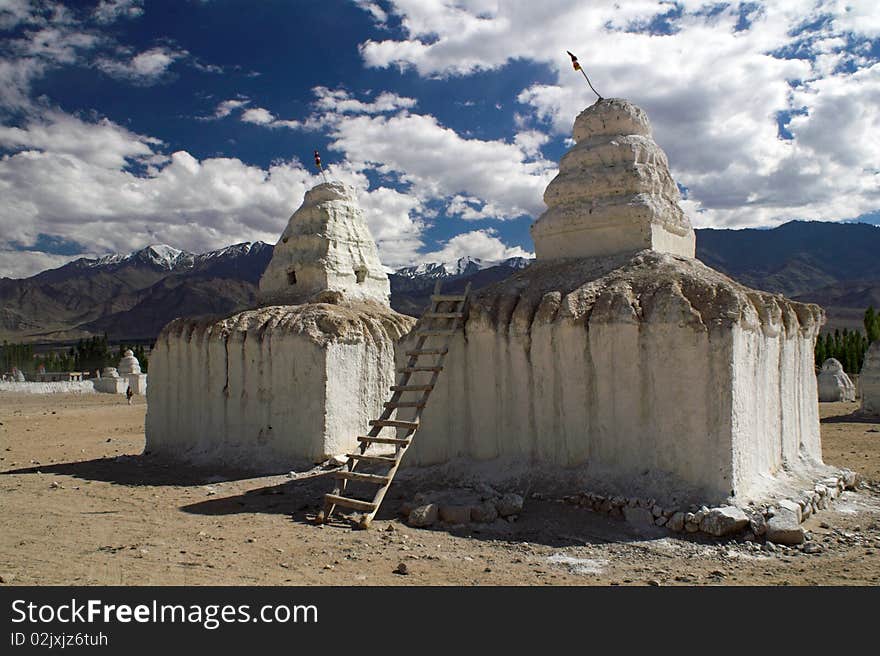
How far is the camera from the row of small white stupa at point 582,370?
8.70m

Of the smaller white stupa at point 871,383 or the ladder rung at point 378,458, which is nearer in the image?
the ladder rung at point 378,458

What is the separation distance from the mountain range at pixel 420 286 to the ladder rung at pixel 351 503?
399ft

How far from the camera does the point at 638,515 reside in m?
8.52

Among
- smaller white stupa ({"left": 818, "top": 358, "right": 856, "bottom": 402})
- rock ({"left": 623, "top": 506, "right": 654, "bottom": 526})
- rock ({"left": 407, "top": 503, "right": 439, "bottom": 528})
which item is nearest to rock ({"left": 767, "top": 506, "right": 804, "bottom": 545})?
rock ({"left": 623, "top": 506, "right": 654, "bottom": 526})

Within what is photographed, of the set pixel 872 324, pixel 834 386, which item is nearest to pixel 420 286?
pixel 872 324

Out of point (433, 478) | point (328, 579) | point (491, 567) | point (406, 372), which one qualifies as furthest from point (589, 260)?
point (328, 579)

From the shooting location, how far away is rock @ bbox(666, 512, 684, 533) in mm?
8156

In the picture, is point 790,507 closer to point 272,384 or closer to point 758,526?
point 758,526

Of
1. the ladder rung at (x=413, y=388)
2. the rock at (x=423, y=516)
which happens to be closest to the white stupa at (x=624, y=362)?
the ladder rung at (x=413, y=388)

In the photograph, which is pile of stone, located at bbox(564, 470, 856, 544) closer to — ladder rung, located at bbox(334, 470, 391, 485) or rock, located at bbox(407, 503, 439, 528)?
rock, located at bbox(407, 503, 439, 528)

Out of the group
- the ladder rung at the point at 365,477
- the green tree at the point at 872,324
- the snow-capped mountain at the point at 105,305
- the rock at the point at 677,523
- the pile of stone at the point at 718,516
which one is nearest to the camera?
the pile of stone at the point at 718,516

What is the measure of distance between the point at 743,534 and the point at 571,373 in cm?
293

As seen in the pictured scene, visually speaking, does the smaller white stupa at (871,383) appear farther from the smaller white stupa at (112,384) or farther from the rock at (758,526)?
the smaller white stupa at (112,384)

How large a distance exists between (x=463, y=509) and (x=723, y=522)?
314cm
